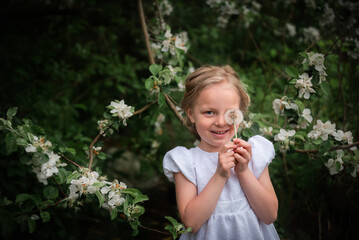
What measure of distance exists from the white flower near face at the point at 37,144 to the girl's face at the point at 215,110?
695mm

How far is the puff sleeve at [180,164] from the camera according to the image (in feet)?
4.85

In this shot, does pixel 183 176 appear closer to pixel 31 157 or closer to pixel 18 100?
pixel 31 157

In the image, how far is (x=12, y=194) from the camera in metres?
2.08

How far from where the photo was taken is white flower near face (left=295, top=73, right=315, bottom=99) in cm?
167

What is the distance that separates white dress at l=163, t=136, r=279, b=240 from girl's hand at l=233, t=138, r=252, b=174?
4.4 inches

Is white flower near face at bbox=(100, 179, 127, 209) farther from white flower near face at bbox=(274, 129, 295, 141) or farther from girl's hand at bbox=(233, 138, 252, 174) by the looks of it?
white flower near face at bbox=(274, 129, 295, 141)

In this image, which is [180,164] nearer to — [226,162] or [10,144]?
[226,162]

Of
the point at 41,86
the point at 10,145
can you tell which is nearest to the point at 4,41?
the point at 41,86

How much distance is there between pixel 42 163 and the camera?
146 cm

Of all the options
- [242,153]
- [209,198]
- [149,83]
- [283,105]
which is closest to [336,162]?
[283,105]

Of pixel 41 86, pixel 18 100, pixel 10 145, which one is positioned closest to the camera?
pixel 10 145

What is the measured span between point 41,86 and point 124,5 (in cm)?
121

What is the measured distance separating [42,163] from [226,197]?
33.4 inches

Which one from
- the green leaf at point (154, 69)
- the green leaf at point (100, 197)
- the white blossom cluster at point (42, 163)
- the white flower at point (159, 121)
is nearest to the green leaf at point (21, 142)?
the white blossom cluster at point (42, 163)
